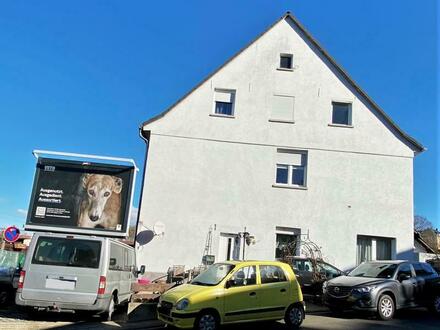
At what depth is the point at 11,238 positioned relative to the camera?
13.9m

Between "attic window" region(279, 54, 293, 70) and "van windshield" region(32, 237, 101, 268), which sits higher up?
"attic window" region(279, 54, 293, 70)

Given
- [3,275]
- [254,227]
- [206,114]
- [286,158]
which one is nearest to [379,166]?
[286,158]

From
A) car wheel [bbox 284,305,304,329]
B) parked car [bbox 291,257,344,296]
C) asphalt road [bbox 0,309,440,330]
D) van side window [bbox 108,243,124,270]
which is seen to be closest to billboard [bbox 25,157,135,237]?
van side window [bbox 108,243,124,270]

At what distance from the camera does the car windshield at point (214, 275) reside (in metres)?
10.1

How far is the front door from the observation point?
9781 millimetres

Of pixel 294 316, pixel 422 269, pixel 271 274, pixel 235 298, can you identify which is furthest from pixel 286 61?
pixel 235 298

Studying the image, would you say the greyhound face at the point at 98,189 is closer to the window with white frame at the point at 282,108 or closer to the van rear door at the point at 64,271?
the van rear door at the point at 64,271

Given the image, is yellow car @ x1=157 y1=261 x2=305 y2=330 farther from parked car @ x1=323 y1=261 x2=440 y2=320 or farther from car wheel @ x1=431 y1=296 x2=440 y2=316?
car wheel @ x1=431 y1=296 x2=440 y2=316

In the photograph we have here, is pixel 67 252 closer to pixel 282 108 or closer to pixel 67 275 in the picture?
pixel 67 275

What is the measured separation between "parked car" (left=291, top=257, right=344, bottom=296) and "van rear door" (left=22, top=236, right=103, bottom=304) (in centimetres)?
827

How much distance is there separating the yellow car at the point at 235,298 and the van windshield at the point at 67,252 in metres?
1.86

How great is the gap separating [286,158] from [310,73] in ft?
13.6

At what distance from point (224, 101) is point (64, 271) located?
471 inches

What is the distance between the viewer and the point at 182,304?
30.6 feet
